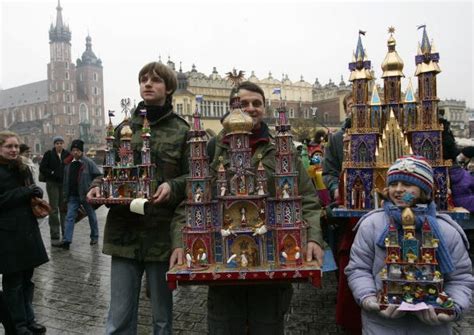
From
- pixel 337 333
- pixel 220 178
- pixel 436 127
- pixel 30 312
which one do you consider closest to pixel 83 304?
pixel 30 312

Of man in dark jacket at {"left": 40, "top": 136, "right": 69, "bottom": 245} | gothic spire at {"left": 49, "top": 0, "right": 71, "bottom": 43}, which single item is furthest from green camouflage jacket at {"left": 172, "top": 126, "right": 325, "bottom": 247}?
gothic spire at {"left": 49, "top": 0, "right": 71, "bottom": 43}

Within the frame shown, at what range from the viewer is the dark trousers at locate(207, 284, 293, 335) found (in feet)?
10.6

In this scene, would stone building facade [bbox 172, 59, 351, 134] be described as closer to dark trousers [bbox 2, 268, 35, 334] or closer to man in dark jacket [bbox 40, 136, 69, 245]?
man in dark jacket [bbox 40, 136, 69, 245]

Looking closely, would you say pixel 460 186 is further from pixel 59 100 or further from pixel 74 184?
pixel 59 100

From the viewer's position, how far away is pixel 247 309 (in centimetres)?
332

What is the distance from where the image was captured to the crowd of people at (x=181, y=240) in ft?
9.46

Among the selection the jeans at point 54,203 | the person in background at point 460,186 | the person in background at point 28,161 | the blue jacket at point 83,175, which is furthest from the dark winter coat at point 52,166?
the person in background at point 460,186

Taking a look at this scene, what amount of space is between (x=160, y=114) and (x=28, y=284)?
2.88 m

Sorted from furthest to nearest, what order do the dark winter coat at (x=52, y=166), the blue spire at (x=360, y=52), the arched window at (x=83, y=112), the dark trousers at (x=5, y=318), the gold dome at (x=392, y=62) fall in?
the arched window at (x=83, y=112), the dark winter coat at (x=52, y=166), the blue spire at (x=360, y=52), the gold dome at (x=392, y=62), the dark trousers at (x=5, y=318)

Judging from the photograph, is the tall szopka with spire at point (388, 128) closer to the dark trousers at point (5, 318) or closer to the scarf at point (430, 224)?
the scarf at point (430, 224)

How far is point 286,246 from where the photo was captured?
10.4 ft

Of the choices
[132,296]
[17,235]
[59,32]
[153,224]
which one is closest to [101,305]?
[17,235]

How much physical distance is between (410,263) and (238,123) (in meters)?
1.53

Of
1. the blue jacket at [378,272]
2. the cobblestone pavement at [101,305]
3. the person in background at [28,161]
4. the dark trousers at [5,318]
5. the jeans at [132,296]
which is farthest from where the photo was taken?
the person in background at [28,161]
